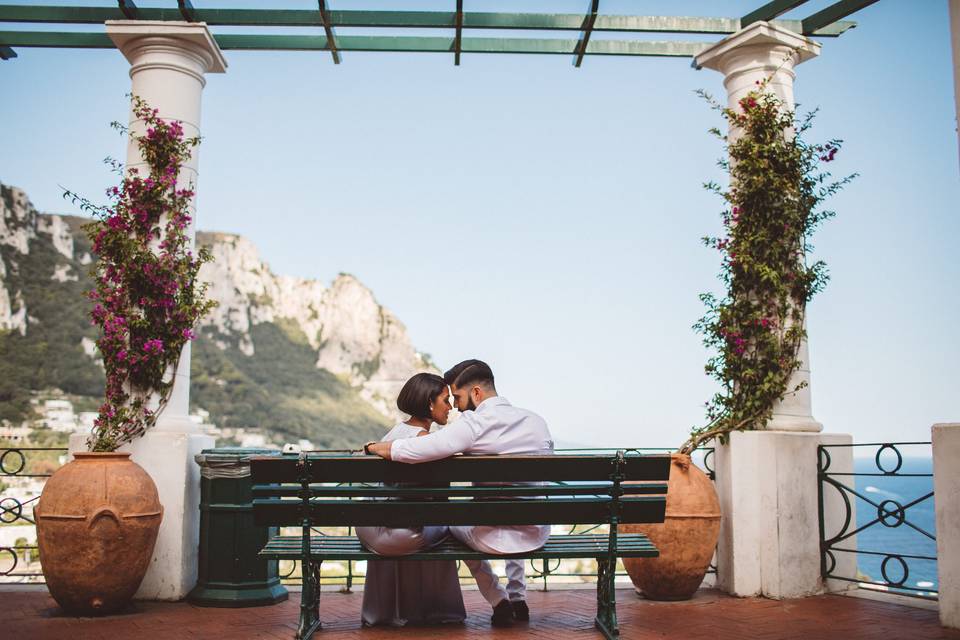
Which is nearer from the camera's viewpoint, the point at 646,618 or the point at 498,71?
the point at 646,618

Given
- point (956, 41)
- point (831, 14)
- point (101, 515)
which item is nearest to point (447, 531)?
point (101, 515)

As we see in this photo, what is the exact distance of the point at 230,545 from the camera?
18.2ft

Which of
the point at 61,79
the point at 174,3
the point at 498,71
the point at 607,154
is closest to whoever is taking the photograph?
the point at 174,3

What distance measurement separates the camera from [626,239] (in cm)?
8000

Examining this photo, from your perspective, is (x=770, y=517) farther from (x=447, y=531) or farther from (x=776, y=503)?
(x=447, y=531)

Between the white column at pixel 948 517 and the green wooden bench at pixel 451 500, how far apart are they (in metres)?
1.67

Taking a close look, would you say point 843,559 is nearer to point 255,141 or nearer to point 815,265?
point 815,265

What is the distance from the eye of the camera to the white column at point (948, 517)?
15.3ft

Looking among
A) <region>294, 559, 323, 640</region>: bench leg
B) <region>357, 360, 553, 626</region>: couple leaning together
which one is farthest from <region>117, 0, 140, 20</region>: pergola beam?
<region>294, 559, 323, 640</region>: bench leg

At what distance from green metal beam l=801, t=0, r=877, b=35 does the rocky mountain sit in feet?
100

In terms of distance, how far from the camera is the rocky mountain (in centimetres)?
4791

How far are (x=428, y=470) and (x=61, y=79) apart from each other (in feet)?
191

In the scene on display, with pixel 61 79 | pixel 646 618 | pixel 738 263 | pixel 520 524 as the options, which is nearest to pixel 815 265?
pixel 738 263

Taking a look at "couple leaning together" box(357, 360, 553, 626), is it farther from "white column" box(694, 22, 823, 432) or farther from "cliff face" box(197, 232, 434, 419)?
"cliff face" box(197, 232, 434, 419)
